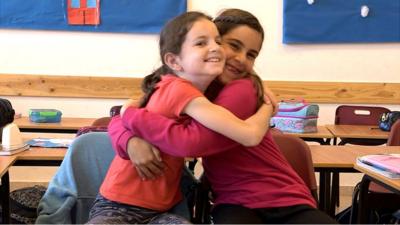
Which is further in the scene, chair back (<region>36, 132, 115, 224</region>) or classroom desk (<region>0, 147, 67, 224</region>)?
classroom desk (<region>0, 147, 67, 224</region>)

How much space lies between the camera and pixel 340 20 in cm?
406

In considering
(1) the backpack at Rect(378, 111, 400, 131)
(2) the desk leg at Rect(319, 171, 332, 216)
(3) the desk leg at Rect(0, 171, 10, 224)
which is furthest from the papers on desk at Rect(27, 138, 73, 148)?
(1) the backpack at Rect(378, 111, 400, 131)

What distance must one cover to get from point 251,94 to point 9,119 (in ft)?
4.55

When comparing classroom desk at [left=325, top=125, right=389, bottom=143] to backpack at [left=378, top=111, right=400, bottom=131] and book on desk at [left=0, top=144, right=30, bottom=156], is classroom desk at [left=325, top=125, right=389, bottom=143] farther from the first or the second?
book on desk at [left=0, top=144, right=30, bottom=156]

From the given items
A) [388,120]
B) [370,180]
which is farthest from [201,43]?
[388,120]

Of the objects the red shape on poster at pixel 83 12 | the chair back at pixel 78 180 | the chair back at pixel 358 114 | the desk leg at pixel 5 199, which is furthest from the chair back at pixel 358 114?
the desk leg at pixel 5 199

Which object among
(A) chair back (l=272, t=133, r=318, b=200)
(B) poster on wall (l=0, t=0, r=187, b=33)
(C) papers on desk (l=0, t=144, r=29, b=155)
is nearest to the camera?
(A) chair back (l=272, t=133, r=318, b=200)

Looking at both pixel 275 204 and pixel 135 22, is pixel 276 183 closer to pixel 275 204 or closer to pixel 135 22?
pixel 275 204

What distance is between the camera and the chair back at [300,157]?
69.1 inches

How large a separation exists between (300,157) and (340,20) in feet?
8.51

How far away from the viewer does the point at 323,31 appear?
4.06 meters

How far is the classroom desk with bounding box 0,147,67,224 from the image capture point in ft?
6.16

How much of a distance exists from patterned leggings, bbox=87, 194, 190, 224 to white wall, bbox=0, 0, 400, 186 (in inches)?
111

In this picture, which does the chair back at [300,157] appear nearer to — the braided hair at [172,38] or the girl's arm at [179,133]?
the girl's arm at [179,133]
